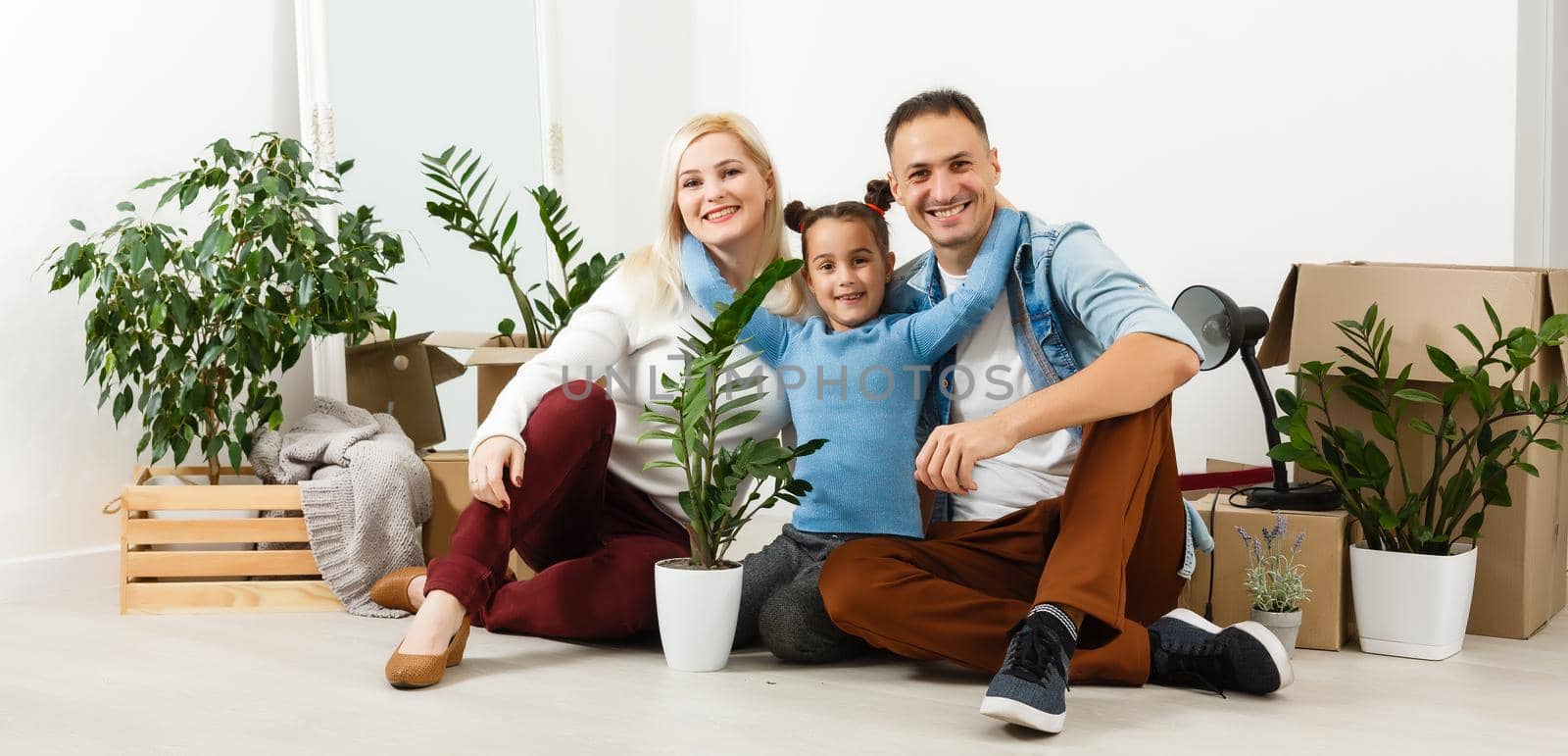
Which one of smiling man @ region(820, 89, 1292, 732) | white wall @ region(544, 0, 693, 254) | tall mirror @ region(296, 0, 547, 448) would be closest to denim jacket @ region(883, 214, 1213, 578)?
smiling man @ region(820, 89, 1292, 732)

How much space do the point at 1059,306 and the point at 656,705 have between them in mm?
811

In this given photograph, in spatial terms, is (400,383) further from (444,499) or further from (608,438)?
(608,438)

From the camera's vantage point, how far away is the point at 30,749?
5.03ft

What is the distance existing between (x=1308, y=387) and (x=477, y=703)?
1.52 metres

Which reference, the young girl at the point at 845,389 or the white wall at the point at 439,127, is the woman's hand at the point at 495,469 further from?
the white wall at the point at 439,127

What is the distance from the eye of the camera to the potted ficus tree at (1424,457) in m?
2.02

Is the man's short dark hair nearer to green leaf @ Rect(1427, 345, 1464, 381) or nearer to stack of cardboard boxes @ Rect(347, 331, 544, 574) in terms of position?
green leaf @ Rect(1427, 345, 1464, 381)

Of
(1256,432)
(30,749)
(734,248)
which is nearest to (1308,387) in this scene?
(1256,432)

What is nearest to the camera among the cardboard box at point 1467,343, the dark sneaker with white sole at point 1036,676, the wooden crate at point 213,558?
the dark sneaker with white sole at point 1036,676

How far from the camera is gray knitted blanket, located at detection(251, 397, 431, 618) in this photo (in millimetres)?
2395

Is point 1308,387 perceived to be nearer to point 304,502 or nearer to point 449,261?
point 304,502

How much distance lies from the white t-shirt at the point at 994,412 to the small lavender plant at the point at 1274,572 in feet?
1.32

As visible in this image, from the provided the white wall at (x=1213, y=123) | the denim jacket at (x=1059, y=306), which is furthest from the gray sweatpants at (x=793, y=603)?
the white wall at (x=1213, y=123)

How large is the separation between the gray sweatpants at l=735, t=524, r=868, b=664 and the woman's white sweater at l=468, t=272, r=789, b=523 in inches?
8.3
